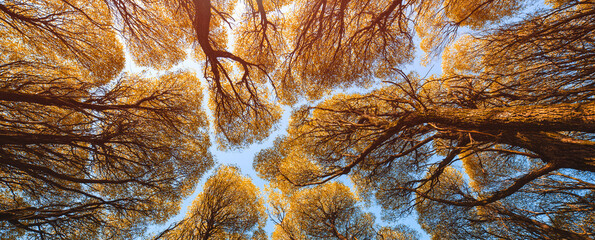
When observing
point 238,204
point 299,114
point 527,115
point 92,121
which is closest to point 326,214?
point 238,204

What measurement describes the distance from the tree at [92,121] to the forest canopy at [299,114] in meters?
0.07

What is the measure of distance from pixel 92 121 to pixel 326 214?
7.62 m

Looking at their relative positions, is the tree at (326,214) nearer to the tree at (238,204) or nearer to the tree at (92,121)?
the tree at (238,204)

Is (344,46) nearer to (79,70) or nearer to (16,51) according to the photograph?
(79,70)

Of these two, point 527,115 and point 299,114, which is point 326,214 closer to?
point 299,114

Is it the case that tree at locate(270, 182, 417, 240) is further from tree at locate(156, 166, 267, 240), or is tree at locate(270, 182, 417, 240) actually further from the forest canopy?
tree at locate(156, 166, 267, 240)

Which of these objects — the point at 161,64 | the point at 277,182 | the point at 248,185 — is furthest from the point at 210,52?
the point at 248,185

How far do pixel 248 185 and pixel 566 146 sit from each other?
8.86 meters

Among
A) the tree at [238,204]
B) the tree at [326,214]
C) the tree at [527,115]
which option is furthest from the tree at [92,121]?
the tree at [326,214]

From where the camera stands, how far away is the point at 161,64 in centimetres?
584

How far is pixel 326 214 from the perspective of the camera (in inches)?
298

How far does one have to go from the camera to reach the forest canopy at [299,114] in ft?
8.84

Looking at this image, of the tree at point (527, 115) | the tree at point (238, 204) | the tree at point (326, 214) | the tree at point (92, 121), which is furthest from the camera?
the tree at point (326, 214)

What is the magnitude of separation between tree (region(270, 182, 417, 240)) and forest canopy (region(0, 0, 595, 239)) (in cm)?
9
